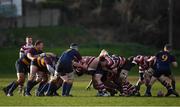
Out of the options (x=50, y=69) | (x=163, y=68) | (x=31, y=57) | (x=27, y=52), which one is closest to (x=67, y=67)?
(x=50, y=69)

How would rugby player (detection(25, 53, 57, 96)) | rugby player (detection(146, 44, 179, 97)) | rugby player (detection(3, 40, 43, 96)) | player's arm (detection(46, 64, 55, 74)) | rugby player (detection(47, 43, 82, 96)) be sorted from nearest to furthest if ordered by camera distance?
1. rugby player (detection(47, 43, 82, 96))
2. player's arm (detection(46, 64, 55, 74))
3. rugby player (detection(25, 53, 57, 96))
4. rugby player (detection(3, 40, 43, 96))
5. rugby player (detection(146, 44, 179, 97))

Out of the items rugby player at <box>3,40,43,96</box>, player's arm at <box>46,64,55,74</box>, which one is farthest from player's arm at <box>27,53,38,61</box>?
player's arm at <box>46,64,55,74</box>

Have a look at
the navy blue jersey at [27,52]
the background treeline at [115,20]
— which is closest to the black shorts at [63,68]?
the navy blue jersey at [27,52]

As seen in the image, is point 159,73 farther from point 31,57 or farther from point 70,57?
point 31,57

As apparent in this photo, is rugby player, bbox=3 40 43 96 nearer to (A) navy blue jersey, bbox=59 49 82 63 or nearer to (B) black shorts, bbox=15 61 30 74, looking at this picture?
(B) black shorts, bbox=15 61 30 74

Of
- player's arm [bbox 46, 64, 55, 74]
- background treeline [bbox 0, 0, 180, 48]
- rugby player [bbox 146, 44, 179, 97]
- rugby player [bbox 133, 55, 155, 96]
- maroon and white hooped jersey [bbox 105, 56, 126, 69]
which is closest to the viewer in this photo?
player's arm [bbox 46, 64, 55, 74]

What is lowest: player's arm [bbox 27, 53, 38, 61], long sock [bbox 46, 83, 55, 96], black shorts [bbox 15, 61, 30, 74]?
long sock [bbox 46, 83, 55, 96]

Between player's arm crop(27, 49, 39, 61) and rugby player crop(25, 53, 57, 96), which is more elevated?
player's arm crop(27, 49, 39, 61)

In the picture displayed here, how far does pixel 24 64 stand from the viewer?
3203cm

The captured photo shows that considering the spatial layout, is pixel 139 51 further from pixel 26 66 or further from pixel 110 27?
pixel 26 66

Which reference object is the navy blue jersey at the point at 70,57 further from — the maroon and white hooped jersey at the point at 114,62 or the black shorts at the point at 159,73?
the black shorts at the point at 159,73

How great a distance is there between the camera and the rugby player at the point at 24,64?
104 feet

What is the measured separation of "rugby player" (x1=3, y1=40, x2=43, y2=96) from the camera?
31.5 metres

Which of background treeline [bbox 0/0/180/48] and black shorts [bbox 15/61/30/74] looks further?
background treeline [bbox 0/0/180/48]
